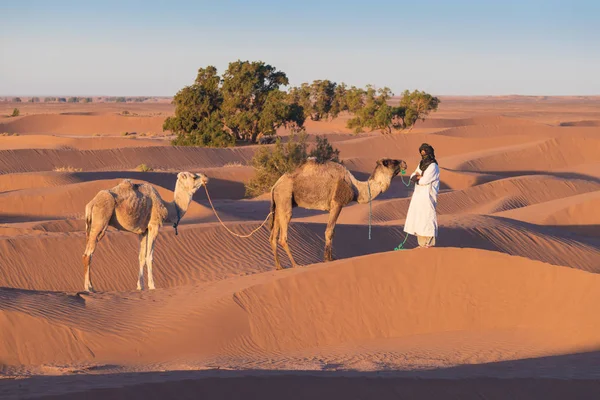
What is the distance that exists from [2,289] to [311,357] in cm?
428

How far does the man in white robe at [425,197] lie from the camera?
12875 millimetres

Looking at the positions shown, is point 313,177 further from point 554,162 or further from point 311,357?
point 554,162

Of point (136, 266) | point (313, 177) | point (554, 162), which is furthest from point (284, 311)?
point (554, 162)

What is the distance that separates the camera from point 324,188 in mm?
13672

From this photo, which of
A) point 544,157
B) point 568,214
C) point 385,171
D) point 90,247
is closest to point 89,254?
point 90,247

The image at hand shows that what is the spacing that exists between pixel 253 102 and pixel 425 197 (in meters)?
37.2

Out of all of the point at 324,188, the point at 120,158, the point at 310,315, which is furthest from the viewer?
the point at 120,158

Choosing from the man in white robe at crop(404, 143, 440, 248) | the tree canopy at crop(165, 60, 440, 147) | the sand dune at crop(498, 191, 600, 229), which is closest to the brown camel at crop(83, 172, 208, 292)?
the man in white robe at crop(404, 143, 440, 248)

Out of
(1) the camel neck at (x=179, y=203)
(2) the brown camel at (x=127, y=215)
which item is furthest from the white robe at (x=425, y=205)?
(1) the camel neck at (x=179, y=203)

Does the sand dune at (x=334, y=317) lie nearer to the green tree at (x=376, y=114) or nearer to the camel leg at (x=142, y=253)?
the camel leg at (x=142, y=253)

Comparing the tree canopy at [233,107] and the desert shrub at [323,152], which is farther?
the tree canopy at [233,107]

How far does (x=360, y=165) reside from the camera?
39062mm

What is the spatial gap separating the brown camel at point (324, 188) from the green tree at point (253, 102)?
111 feet

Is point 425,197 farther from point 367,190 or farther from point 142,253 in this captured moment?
point 142,253
